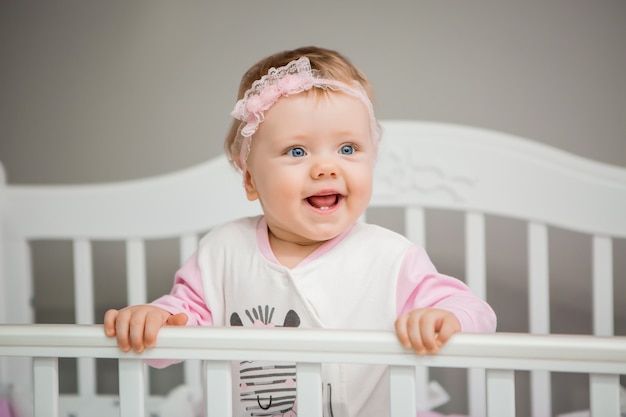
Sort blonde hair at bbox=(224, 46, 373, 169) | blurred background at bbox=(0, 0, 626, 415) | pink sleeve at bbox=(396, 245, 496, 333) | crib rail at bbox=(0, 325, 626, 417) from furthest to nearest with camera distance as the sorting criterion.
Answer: blurred background at bbox=(0, 0, 626, 415) < blonde hair at bbox=(224, 46, 373, 169) < pink sleeve at bbox=(396, 245, 496, 333) < crib rail at bbox=(0, 325, 626, 417)

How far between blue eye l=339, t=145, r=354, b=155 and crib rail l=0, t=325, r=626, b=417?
0.27m

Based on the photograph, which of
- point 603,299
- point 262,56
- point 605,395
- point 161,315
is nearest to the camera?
point 605,395

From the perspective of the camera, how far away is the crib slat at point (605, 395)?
2.29 feet

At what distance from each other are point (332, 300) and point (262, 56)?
0.84m

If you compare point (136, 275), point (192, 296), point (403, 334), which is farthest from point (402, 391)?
point (136, 275)

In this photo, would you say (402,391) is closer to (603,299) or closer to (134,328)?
(134,328)

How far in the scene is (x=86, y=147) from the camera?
5.77 ft

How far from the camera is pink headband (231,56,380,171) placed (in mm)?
922

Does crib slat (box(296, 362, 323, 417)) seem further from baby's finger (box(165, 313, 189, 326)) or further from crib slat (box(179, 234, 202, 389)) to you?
crib slat (box(179, 234, 202, 389))

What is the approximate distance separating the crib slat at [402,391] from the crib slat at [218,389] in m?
0.16

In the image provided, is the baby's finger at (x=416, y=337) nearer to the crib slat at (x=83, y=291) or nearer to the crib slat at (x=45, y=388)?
the crib slat at (x=45, y=388)

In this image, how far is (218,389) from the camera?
2.49 ft

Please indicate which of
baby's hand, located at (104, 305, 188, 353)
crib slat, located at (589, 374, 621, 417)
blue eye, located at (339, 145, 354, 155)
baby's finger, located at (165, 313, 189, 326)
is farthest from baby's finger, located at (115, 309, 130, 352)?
crib slat, located at (589, 374, 621, 417)

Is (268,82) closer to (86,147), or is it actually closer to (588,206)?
(588,206)
